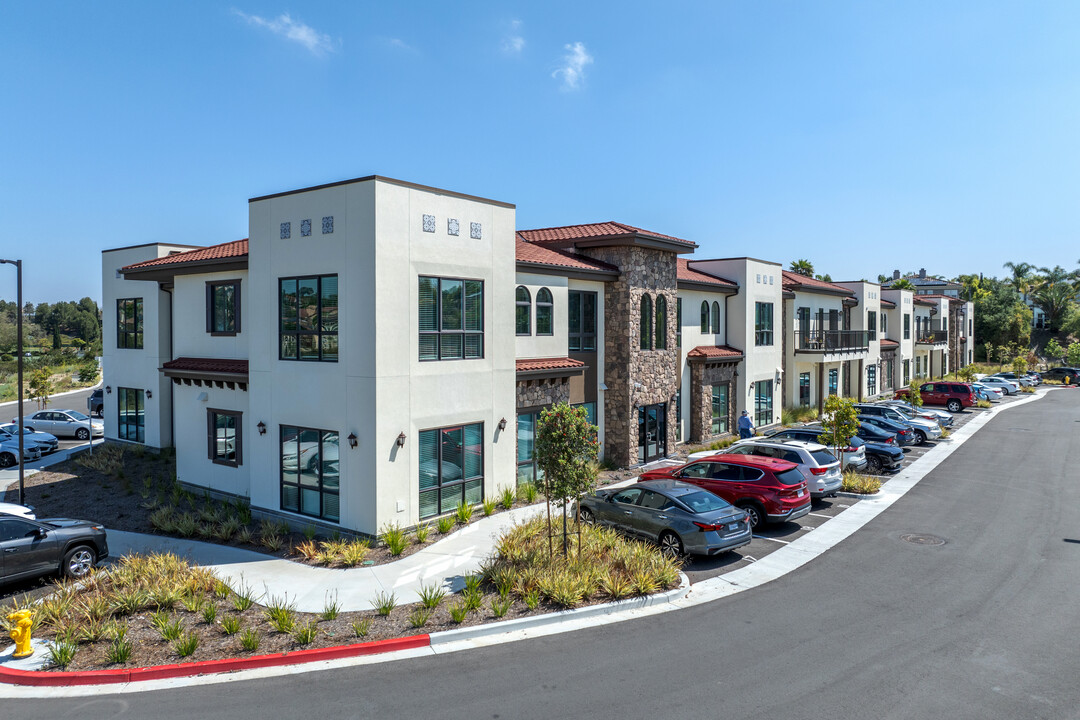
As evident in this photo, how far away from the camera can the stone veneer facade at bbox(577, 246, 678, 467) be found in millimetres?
21719

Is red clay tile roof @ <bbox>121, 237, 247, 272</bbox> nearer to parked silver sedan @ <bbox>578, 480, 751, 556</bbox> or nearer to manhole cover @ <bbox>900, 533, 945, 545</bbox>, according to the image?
parked silver sedan @ <bbox>578, 480, 751, 556</bbox>

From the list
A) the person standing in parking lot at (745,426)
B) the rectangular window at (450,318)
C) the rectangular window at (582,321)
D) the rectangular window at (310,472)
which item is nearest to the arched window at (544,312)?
the rectangular window at (582,321)

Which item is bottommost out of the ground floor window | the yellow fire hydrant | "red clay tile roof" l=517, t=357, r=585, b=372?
the yellow fire hydrant

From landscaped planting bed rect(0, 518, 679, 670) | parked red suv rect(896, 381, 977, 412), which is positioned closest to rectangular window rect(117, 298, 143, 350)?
landscaped planting bed rect(0, 518, 679, 670)

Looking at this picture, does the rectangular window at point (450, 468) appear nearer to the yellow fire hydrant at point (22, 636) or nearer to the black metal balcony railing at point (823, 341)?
the yellow fire hydrant at point (22, 636)

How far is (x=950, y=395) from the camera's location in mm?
40906

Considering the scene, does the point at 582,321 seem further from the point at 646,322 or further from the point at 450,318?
the point at 450,318

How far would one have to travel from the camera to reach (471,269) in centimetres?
1650

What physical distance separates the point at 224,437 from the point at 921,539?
17.5m

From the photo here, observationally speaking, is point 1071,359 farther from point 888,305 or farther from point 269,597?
point 269,597

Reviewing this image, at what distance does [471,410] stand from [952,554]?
1089 cm

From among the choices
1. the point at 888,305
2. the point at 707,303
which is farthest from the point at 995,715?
the point at 888,305

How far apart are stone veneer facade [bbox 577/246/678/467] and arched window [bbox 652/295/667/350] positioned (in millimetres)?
307

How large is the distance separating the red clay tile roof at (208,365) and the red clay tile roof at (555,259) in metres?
7.88
